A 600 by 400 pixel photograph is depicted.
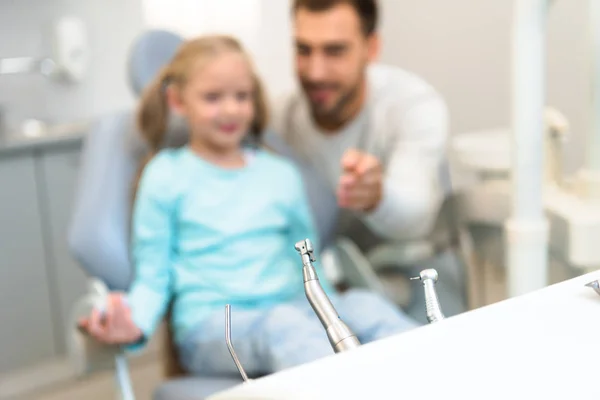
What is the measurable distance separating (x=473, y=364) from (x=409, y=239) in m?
0.84

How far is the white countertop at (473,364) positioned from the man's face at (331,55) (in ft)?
2.75

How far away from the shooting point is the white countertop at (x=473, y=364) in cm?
25

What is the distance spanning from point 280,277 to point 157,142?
0.88ft

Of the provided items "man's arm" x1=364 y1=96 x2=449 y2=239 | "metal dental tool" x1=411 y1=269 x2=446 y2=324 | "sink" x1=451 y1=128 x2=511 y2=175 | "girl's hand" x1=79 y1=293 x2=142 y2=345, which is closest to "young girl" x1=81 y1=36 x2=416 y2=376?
"girl's hand" x1=79 y1=293 x2=142 y2=345

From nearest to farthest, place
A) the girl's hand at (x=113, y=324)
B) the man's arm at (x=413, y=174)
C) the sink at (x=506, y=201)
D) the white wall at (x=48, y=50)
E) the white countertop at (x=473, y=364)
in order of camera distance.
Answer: the white countertop at (x=473, y=364)
the sink at (x=506, y=201)
the girl's hand at (x=113, y=324)
the man's arm at (x=413, y=174)
the white wall at (x=48, y=50)

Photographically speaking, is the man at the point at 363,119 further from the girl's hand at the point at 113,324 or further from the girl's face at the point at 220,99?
the girl's hand at the point at 113,324

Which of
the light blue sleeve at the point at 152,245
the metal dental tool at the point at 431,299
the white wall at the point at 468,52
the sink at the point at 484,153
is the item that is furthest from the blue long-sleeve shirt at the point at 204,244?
the metal dental tool at the point at 431,299

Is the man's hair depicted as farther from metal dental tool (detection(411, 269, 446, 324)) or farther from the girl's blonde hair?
metal dental tool (detection(411, 269, 446, 324))

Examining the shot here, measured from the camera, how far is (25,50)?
6.39 feet

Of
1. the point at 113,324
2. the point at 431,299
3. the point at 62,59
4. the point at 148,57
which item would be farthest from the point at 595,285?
the point at 62,59

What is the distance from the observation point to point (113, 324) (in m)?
0.91

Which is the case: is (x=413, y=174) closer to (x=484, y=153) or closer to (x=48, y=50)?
(x=484, y=153)

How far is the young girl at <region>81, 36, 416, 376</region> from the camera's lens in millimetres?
918

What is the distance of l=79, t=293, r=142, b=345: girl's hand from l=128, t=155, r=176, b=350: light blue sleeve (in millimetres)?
23
